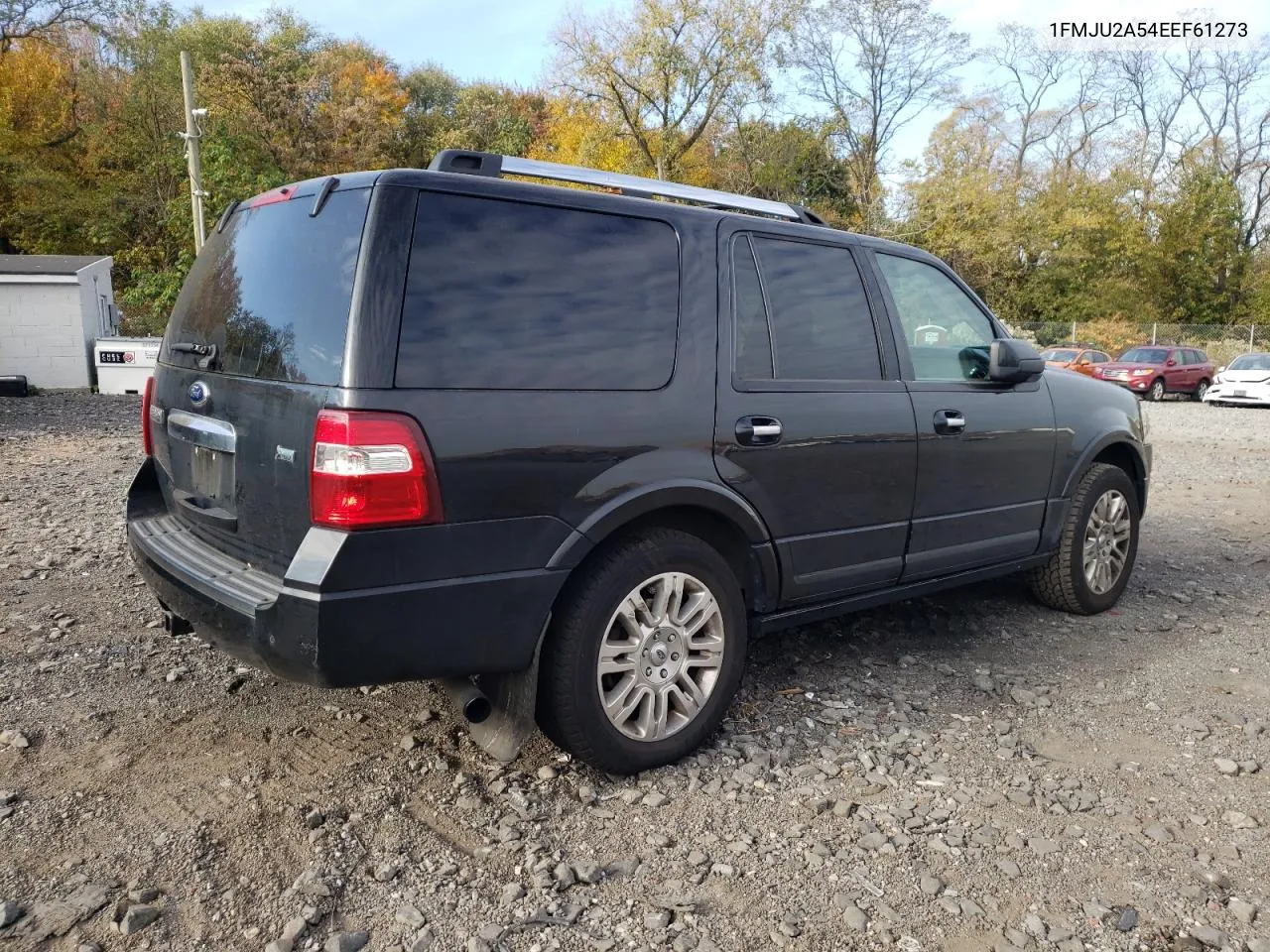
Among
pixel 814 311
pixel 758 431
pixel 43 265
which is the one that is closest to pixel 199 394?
pixel 758 431

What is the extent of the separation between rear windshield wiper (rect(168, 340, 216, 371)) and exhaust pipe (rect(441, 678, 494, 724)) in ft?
4.36

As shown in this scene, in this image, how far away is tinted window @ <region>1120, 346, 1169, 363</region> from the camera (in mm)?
25328

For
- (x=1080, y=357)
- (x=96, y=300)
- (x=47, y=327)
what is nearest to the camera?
(x=47, y=327)

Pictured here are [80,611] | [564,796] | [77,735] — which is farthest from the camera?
[80,611]

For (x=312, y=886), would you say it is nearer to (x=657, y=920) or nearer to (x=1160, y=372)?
(x=657, y=920)

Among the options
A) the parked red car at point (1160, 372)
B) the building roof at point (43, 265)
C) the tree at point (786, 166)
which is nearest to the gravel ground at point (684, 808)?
the building roof at point (43, 265)

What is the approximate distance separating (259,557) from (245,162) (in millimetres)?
35795

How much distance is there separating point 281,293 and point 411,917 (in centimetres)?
185

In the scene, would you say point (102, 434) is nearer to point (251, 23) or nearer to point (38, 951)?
point (38, 951)

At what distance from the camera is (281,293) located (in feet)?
9.42

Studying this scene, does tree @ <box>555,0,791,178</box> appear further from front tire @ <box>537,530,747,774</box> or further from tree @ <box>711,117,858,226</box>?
front tire @ <box>537,530,747,774</box>

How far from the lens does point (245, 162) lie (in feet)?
112

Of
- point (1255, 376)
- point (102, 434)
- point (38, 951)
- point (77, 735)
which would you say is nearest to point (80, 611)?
point (77, 735)

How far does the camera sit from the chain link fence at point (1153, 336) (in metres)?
36.8
